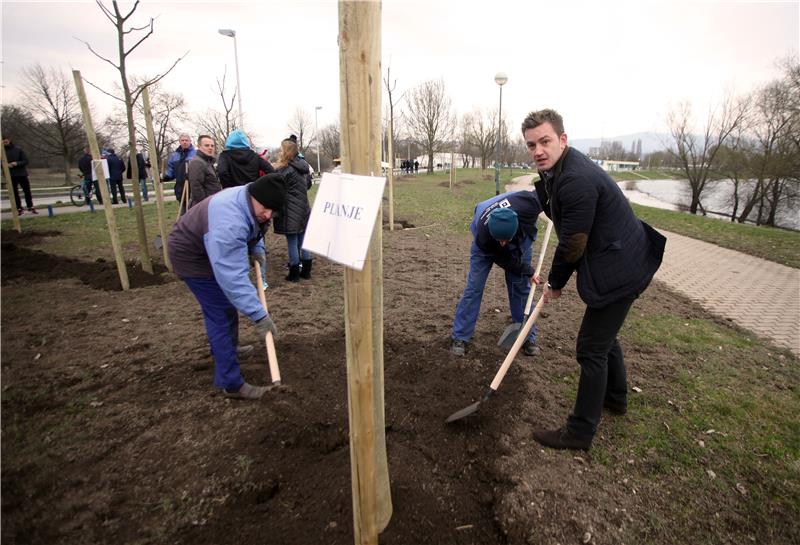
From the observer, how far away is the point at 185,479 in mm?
2262

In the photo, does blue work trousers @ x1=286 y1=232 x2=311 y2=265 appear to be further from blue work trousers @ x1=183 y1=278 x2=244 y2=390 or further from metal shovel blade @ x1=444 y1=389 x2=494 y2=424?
metal shovel blade @ x1=444 y1=389 x2=494 y2=424

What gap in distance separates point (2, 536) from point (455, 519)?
6.96 feet

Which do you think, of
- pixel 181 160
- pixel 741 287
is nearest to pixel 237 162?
pixel 181 160

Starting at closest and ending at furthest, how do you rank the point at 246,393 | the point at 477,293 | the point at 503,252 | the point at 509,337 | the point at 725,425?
the point at 725,425, the point at 246,393, the point at 503,252, the point at 477,293, the point at 509,337

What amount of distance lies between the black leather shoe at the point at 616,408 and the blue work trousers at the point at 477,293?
974 millimetres

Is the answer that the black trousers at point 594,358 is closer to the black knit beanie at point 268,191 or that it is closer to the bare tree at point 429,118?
→ the black knit beanie at point 268,191

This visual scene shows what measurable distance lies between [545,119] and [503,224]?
3.08 ft

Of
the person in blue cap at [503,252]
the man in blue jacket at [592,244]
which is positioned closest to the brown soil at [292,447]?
the person in blue cap at [503,252]

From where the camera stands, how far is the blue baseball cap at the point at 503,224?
3160 millimetres

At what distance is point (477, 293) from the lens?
3633 mm

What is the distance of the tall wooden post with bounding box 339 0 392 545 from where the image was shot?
138 cm

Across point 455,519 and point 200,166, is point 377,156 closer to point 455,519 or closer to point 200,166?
point 455,519

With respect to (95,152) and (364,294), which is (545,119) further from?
(95,152)

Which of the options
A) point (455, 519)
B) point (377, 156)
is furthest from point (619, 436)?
point (377, 156)
